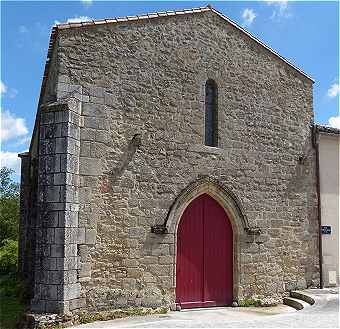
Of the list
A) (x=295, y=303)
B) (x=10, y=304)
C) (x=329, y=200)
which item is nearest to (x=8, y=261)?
(x=10, y=304)

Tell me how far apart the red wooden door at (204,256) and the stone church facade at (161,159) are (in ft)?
0.72

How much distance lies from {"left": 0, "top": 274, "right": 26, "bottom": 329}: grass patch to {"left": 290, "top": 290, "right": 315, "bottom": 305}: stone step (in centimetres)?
618

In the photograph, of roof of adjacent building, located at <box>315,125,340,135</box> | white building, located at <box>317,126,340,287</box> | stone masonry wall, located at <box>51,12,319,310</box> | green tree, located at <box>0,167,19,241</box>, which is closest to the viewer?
stone masonry wall, located at <box>51,12,319,310</box>

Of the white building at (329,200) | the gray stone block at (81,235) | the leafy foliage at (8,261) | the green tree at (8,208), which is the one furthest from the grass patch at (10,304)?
the green tree at (8,208)

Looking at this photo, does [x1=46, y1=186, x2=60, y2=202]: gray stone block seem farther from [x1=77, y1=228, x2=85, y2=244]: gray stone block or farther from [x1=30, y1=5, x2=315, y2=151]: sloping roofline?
[x1=30, y1=5, x2=315, y2=151]: sloping roofline

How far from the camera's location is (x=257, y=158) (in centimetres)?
1102

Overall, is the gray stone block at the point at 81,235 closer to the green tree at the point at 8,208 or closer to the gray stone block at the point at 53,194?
the gray stone block at the point at 53,194

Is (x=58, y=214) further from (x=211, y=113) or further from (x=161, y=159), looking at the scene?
(x=211, y=113)

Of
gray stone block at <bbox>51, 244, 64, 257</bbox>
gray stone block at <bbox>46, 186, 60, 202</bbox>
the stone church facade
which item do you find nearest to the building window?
the stone church facade

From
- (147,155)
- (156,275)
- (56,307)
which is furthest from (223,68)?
(56,307)

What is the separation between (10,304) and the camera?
35.9 feet

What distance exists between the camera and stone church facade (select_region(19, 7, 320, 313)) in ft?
27.7

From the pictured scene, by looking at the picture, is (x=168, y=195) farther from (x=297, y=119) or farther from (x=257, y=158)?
(x=297, y=119)

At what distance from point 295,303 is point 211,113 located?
474 cm
